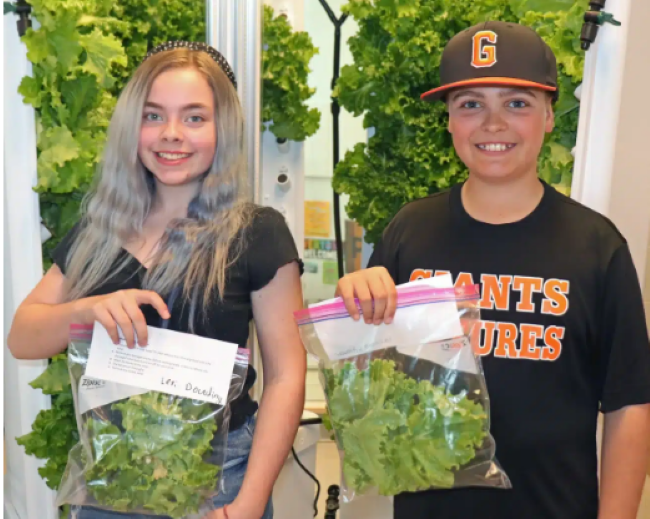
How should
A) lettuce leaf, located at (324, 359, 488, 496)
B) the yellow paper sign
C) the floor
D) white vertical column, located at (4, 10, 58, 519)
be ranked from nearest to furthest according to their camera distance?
lettuce leaf, located at (324, 359, 488, 496) < white vertical column, located at (4, 10, 58, 519) < the floor < the yellow paper sign

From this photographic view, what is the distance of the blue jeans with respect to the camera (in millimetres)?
1050

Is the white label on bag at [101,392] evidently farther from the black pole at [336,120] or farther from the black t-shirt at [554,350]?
the black pole at [336,120]

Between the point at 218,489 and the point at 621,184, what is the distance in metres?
1.00

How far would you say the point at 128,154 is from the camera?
3.66 feet

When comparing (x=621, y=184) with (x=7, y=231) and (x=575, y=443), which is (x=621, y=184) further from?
(x=7, y=231)

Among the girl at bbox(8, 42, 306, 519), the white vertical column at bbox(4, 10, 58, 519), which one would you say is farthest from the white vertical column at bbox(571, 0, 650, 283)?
the white vertical column at bbox(4, 10, 58, 519)

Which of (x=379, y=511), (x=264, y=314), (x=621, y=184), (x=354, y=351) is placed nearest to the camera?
(x=354, y=351)

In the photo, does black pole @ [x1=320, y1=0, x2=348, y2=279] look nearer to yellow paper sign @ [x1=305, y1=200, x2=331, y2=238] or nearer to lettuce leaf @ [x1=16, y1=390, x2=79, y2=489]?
yellow paper sign @ [x1=305, y1=200, x2=331, y2=238]

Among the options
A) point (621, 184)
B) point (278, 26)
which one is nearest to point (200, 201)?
point (278, 26)

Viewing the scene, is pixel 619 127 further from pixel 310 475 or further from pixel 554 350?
pixel 310 475

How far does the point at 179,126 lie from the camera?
108cm

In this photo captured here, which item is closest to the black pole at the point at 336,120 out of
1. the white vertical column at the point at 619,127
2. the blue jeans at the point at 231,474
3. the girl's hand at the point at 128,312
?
the white vertical column at the point at 619,127

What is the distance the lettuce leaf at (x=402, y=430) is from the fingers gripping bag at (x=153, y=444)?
19 cm

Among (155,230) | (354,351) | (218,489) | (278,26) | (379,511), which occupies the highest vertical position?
(278,26)
